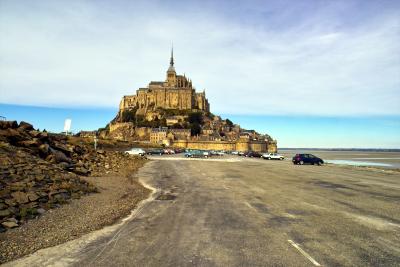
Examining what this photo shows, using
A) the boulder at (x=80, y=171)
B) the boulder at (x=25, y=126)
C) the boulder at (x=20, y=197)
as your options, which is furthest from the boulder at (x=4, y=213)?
the boulder at (x=25, y=126)

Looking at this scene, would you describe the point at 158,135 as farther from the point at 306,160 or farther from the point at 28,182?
the point at 28,182

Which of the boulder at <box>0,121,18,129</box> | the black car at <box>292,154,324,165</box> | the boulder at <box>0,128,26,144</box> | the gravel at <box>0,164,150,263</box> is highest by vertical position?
the boulder at <box>0,121,18,129</box>

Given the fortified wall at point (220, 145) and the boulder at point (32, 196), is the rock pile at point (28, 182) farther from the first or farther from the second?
the fortified wall at point (220, 145)

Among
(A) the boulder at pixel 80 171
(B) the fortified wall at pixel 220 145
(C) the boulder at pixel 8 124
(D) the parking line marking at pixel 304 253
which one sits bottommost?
(D) the parking line marking at pixel 304 253

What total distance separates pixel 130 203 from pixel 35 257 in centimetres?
732

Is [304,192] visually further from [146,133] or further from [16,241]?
[146,133]

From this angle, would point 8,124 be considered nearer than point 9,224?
No

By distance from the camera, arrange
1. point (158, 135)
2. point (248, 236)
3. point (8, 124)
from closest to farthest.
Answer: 1. point (248, 236)
2. point (8, 124)
3. point (158, 135)

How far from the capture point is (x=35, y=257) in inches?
285

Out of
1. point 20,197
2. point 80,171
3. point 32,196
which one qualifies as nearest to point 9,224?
point 20,197

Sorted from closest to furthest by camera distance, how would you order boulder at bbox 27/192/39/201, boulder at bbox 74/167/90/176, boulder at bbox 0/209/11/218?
boulder at bbox 0/209/11/218, boulder at bbox 27/192/39/201, boulder at bbox 74/167/90/176

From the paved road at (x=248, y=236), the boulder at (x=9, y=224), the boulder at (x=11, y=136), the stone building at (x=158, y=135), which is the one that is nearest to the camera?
the paved road at (x=248, y=236)

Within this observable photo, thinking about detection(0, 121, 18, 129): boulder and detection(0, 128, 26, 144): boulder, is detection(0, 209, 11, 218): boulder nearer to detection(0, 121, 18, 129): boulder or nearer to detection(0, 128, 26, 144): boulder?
detection(0, 128, 26, 144): boulder

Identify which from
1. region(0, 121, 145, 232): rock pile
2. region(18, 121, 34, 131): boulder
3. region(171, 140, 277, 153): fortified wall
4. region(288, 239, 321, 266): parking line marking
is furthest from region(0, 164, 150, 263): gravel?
region(171, 140, 277, 153): fortified wall
